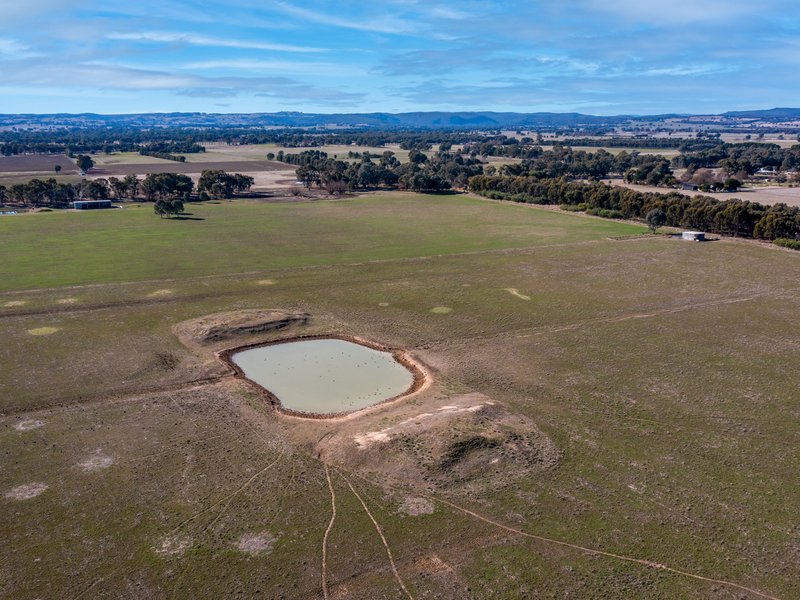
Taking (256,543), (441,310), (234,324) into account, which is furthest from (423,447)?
(441,310)

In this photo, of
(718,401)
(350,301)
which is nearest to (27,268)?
(350,301)

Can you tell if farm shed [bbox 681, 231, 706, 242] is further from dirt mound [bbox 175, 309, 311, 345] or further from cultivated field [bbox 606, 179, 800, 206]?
dirt mound [bbox 175, 309, 311, 345]

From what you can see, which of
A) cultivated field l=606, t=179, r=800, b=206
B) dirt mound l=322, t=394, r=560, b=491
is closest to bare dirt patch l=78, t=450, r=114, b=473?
dirt mound l=322, t=394, r=560, b=491

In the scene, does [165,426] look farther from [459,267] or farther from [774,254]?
[774,254]

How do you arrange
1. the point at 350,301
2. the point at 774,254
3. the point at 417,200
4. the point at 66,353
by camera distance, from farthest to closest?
the point at 417,200, the point at 774,254, the point at 350,301, the point at 66,353

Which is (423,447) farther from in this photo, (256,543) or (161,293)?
(161,293)

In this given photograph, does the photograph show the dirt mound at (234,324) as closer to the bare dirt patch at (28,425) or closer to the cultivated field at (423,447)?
the cultivated field at (423,447)
